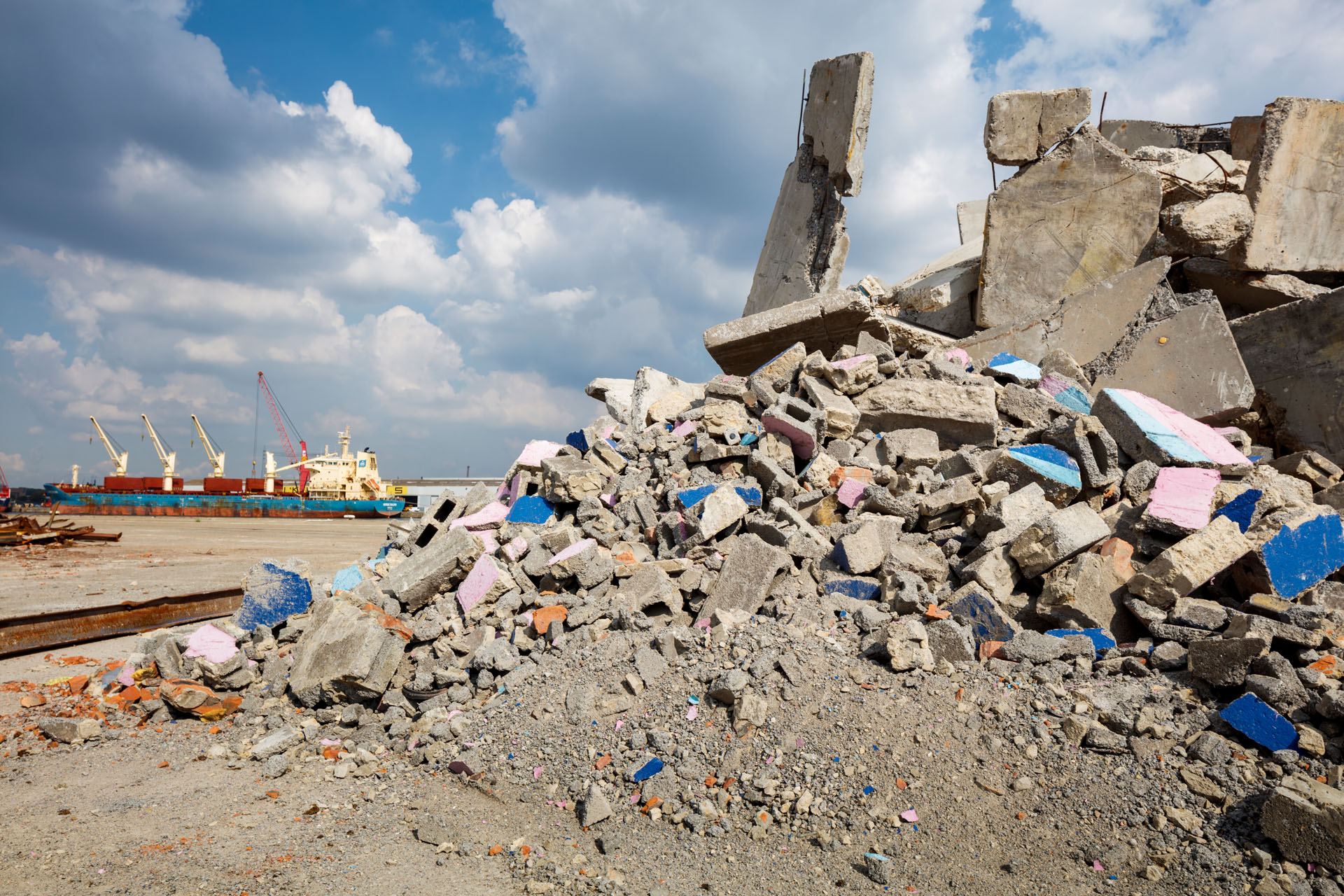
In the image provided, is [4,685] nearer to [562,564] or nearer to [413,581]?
[413,581]

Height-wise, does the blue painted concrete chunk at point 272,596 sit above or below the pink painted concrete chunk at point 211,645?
above

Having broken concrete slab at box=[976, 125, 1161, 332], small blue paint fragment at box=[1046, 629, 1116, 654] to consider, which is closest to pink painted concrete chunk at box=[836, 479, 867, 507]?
small blue paint fragment at box=[1046, 629, 1116, 654]

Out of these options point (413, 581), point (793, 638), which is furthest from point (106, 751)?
point (793, 638)

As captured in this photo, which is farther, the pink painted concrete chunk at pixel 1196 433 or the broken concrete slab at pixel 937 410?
the broken concrete slab at pixel 937 410

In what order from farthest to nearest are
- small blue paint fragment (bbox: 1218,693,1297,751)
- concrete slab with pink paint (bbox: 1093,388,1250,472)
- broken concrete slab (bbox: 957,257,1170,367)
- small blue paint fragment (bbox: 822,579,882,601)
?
broken concrete slab (bbox: 957,257,1170,367), concrete slab with pink paint (bbox: 1093,388,1250,472), small blue paint fragment (bbox: 822,579,882,601), small blue paint fragment (bbox: 1218,693,1297,751)

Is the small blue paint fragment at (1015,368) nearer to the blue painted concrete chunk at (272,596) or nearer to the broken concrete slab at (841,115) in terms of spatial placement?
the broken concrete slab at (841,115)

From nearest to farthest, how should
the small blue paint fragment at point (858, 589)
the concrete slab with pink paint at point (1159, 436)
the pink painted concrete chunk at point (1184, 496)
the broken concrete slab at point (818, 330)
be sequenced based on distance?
the pink painted concrete chunk at point (1184, 496) → the small blue paint fragment at point (858, 589) → the concrete slab with pink paint at point (1159, 436) → the broken concrete slab at point (818, 330)

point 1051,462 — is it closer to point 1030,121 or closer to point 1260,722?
point 1260,722

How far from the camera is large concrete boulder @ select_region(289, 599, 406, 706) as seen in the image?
4051mm

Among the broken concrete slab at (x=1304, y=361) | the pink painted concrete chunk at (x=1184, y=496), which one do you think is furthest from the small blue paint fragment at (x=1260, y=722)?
the broken concrete slab at (x=1304, y=361)

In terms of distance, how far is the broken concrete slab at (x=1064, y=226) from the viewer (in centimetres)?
697

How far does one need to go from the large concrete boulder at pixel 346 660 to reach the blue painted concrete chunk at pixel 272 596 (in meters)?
0.78

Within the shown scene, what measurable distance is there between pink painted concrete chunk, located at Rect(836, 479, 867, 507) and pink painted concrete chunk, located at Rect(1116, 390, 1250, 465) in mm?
2174

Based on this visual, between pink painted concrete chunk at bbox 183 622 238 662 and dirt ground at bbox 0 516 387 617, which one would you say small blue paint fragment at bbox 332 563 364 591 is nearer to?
pink painted concrete chunk at bbox 183 622 238 662
